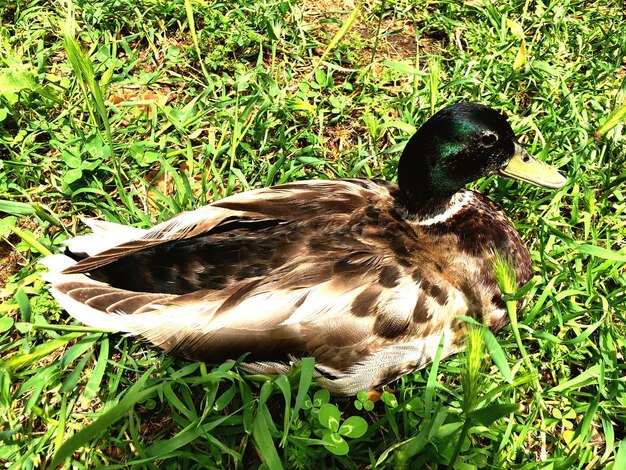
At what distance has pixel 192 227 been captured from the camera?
2209 millimetres

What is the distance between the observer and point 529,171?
93.7 inches

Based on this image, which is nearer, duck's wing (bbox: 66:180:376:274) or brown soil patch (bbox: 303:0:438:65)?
duck's wing (bbox: 66:180:376:274)

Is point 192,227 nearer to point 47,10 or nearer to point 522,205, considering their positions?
point 522,205

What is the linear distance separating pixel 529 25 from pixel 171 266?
105 inches

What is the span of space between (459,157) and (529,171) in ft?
1.30

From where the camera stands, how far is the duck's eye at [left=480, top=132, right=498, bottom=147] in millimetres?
2170

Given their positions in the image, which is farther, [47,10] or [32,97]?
[47,10]

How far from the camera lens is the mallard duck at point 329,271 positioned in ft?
6.57

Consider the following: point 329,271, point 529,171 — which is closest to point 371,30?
point 529,171

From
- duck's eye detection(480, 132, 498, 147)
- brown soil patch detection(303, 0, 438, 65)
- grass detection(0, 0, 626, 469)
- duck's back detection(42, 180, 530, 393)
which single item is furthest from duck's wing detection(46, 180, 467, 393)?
brown soil patch detection(303, 0, 438, 65)

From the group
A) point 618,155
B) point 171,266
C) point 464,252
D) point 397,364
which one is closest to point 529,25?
point 618,155

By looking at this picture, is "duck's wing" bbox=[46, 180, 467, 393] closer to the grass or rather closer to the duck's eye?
the grass

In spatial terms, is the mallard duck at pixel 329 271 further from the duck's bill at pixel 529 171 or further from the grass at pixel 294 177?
the grass at pixel 294 177

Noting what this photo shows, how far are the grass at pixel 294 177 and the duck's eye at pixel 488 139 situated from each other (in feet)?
1.89
